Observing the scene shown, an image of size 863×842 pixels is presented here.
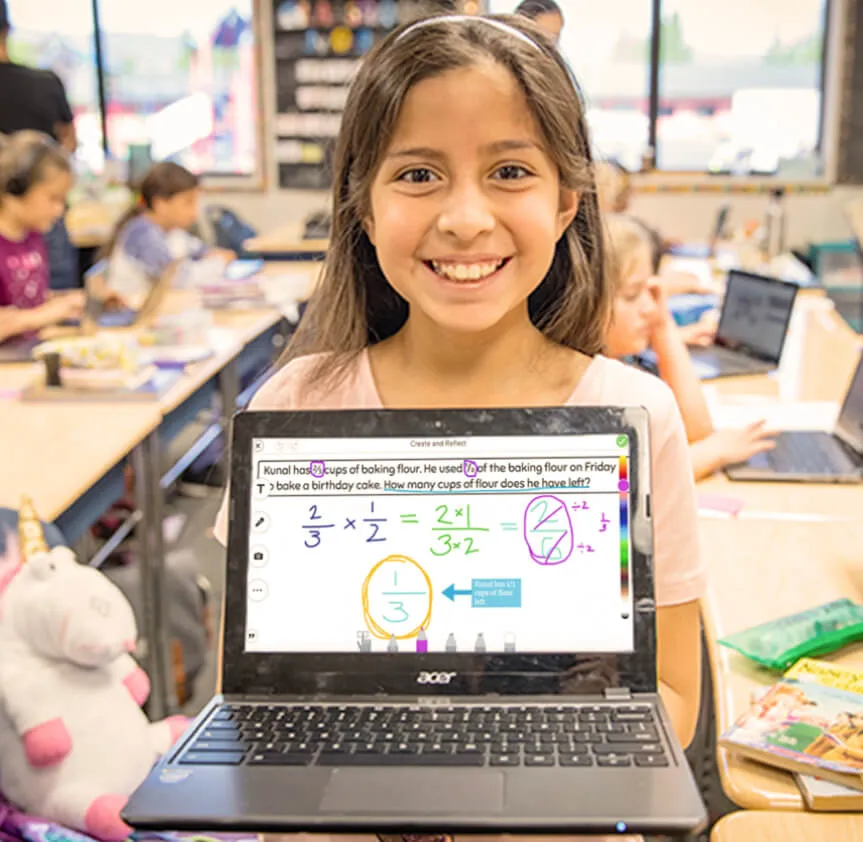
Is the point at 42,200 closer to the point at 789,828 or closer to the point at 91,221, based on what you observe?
the point at 91,221

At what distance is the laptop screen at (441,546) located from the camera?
0.96 meters

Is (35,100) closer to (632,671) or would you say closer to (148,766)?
(148,766)

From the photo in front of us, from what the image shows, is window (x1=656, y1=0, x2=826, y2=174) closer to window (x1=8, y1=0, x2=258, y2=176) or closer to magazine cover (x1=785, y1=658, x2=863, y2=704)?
window (x1=8, y1=0, x2=258, y2=176)

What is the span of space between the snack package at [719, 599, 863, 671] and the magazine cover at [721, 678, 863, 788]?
9 cm

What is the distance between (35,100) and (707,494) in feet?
14.4

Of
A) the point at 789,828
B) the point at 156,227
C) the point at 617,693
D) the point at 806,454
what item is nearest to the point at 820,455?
the point at 806,454

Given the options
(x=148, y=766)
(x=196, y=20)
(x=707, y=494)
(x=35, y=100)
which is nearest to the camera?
(x=148, y=766)

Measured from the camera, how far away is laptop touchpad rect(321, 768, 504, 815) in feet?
2.60

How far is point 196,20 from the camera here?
7363 mm

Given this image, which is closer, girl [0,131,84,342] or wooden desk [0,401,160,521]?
wooden desk [0,401,160,521]

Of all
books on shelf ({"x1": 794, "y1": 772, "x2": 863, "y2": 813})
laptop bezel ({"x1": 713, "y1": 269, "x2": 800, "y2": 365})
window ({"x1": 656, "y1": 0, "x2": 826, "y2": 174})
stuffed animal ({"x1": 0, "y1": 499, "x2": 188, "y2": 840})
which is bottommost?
stuffed animal ({"x1": 0, "y1": 499, "x2": 188, "y2": 840})

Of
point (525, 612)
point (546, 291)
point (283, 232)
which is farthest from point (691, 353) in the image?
point (283, 232)

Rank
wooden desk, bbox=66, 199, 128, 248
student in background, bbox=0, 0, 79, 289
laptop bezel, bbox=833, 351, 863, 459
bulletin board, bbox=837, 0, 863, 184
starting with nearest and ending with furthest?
laptop bezel, bbox=833, 351, 863, 459 < student in background, bbox=0, 0, 79, 289 < wooden desk, bbox=66, 199, 128, 248 < bulletin board, bbox=837, 0, 863, 184

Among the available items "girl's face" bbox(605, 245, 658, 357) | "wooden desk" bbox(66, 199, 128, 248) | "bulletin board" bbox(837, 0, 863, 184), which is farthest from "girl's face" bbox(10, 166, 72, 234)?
"bulletin board" bbox(837, 0, 863, 184)
